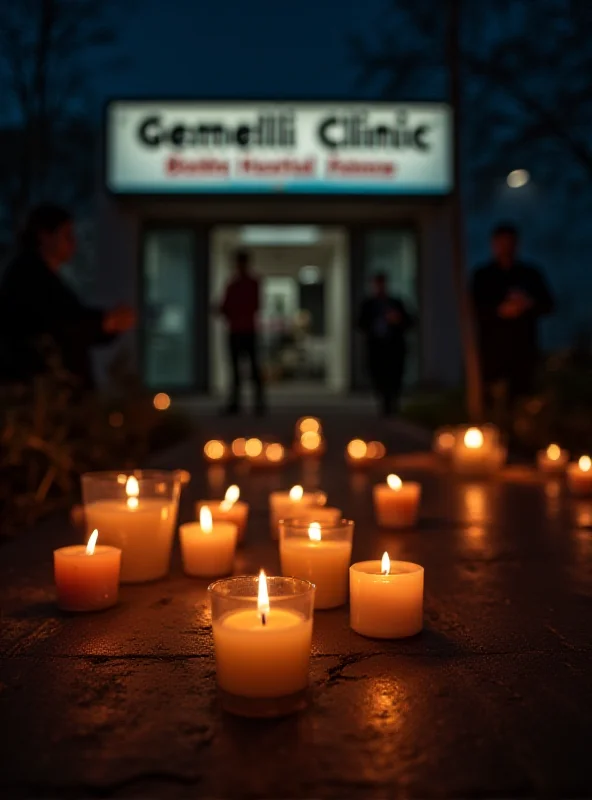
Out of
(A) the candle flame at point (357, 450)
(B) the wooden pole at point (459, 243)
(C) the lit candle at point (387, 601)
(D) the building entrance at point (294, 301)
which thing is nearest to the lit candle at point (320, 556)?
(C) the lit candle at point (387, 601)

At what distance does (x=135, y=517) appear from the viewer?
105 inches

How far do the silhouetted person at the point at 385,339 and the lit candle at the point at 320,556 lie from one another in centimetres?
837

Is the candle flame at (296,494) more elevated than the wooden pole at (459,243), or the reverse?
the wooden pole at (459,243)

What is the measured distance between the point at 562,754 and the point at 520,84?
12858 millimetres

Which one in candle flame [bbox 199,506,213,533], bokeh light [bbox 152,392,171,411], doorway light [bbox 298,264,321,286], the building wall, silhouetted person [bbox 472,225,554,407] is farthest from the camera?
doorway light [bbox 298,264,321,286]

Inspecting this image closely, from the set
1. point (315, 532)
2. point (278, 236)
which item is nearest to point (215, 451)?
point (315, 532)

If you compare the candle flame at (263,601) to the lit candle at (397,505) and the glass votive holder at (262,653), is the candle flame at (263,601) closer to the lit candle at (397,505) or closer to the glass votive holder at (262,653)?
the glass votive holder at (262,653)

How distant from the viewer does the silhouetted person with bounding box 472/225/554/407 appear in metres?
7.04

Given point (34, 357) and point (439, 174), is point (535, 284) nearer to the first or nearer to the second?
point (34, 357)

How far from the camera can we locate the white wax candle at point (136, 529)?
2.67 m

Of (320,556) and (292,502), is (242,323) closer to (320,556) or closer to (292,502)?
(292,502)

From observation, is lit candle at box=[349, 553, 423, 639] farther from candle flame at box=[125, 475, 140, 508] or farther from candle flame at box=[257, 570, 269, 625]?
candle flame at box=[125, 475, 140, 508]

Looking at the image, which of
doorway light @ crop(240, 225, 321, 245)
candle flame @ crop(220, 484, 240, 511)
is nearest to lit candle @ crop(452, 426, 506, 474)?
candle flame @ crop(220, 484, 240, 511)

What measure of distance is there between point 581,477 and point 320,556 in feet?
8.19
